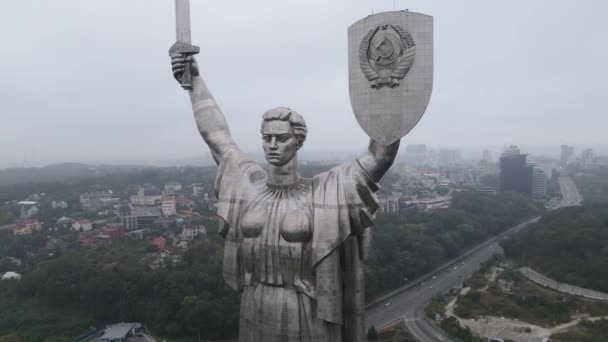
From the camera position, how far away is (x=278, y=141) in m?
3.87

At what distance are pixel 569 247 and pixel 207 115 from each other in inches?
1190

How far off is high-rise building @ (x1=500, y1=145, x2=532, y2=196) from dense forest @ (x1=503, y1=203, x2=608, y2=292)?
101 feet

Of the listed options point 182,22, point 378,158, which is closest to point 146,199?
point 182,22

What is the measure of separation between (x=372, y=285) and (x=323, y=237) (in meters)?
21.3

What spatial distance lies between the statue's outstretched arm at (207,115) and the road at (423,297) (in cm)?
1741

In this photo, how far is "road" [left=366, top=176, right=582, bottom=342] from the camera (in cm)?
2062

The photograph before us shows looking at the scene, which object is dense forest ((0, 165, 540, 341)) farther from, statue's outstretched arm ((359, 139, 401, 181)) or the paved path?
statue's outstretched arm ((359, 139, 401, 181))

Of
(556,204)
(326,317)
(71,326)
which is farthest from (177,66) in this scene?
(556,204)

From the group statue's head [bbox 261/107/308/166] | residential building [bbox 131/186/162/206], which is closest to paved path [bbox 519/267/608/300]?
statue's head [bbox 261/107/308/166]

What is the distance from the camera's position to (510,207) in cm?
4750

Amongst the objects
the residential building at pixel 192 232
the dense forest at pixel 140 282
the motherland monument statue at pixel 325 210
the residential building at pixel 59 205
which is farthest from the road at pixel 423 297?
the residential building at pixel 59 205

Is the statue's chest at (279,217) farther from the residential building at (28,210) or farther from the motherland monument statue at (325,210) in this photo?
the residential building at (28,210)

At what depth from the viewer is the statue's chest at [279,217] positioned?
3719mm

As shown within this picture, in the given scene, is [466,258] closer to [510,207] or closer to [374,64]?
[510,207]
